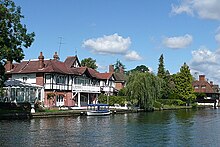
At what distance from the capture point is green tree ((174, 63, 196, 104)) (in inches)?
3711

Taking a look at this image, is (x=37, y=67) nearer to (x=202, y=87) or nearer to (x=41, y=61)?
(x=41, y=61)

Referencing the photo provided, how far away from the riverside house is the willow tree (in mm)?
8706

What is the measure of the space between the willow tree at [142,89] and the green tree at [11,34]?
1256 inches

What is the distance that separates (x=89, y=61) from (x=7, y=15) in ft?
218

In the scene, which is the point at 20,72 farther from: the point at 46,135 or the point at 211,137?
the point at 211,137

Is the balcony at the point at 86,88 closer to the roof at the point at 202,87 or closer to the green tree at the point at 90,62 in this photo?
the green tree at the point at 90,62

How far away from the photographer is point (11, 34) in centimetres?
3709

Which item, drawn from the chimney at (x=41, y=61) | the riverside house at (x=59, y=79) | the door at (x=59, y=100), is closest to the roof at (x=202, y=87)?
the riverside house at (x=59, y=79)

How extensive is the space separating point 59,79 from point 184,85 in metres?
43.2

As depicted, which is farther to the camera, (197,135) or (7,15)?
(7,15)

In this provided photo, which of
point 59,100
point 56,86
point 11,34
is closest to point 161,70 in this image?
point 59,100

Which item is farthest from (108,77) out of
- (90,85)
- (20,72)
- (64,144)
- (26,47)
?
(64,144)

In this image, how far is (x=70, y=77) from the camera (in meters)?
65.6

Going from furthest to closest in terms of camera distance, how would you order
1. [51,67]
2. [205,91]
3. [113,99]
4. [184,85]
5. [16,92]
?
[205,91], [184,85], [113,99], [51,67], [16,92]
